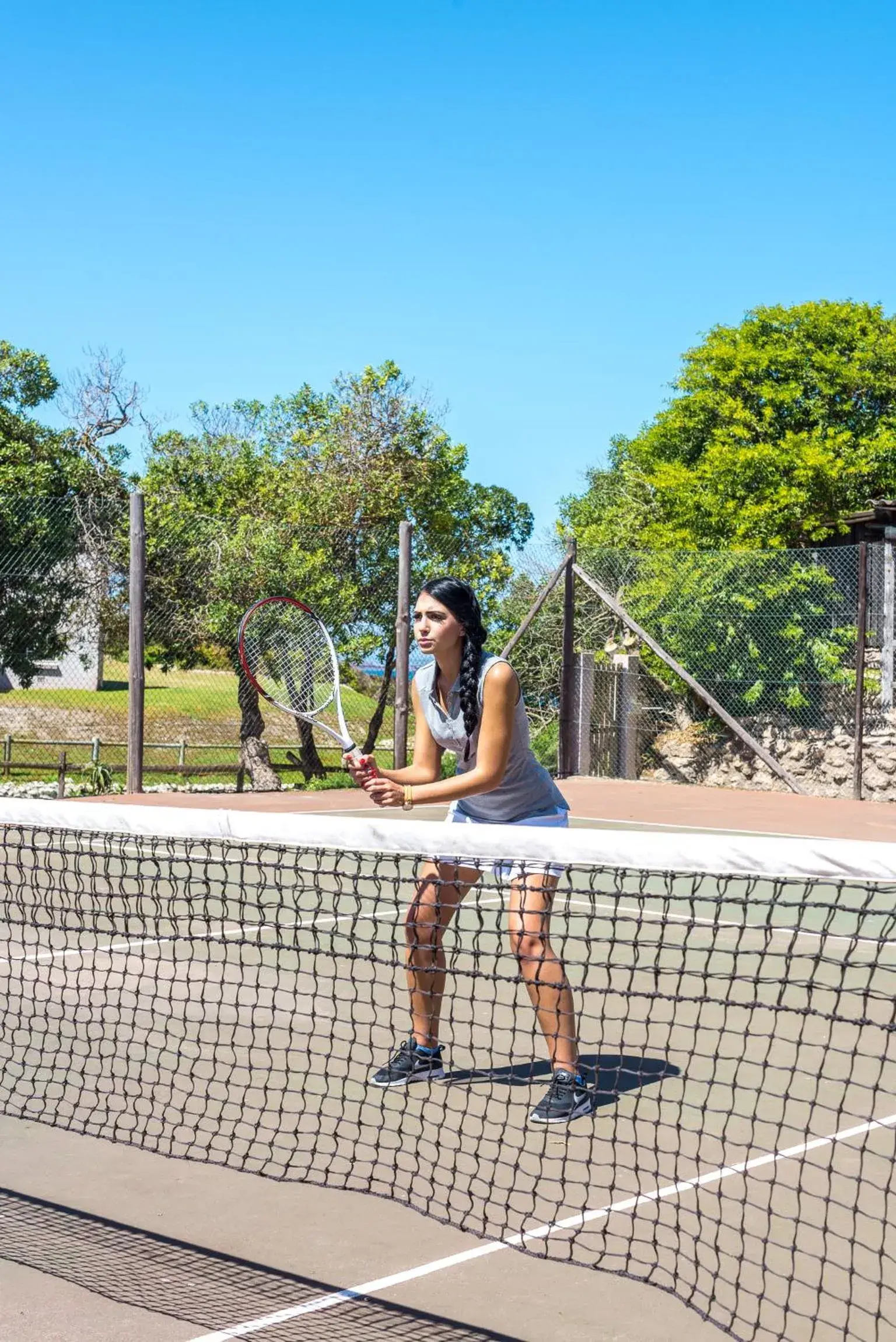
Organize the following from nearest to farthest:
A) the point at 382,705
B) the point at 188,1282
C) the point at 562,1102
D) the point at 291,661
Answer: the point at 188,1282 < the point at 562,1102 < the point at 291,661 < the point at 382,705

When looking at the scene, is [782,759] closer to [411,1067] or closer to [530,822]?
[530,822]

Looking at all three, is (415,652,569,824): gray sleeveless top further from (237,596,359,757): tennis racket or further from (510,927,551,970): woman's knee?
(237,596,359,757): tennis racket

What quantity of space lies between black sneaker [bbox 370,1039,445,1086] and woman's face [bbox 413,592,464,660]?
4.01ft

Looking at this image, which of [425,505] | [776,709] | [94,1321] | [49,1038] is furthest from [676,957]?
[425,505]

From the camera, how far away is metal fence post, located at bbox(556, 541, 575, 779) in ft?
53.1

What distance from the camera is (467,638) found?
15.3 ft

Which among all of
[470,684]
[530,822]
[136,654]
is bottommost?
[530,822]

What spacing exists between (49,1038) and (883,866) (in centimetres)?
333

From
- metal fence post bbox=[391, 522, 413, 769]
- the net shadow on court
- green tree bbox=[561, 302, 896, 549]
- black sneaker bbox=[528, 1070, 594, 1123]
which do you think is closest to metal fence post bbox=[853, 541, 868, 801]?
metal fence post bbox=[391, 522, 413, 769]

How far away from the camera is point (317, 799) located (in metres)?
13.9

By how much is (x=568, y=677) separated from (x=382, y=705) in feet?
6.87

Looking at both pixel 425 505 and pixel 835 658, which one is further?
pixel 425 505

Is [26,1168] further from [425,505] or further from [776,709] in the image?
[425,505]

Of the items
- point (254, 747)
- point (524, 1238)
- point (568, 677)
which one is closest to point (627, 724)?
point (568, 677)
